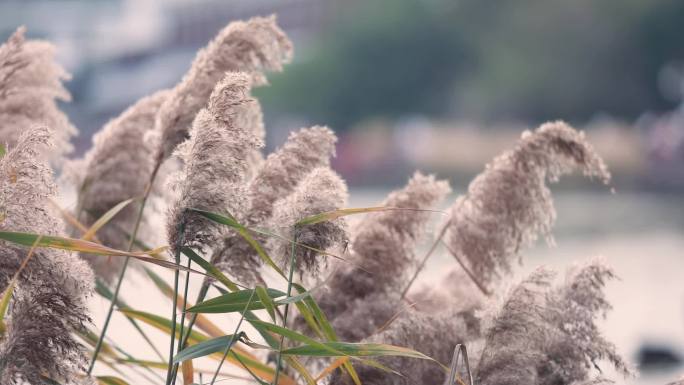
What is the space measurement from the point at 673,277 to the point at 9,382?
806 centimetres

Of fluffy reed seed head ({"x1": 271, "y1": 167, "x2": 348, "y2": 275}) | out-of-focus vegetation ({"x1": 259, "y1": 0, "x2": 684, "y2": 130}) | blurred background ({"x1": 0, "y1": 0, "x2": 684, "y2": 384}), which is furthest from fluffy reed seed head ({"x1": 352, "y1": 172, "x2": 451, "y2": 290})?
out-of-focus vegetation ({"x1": 259, "y1": 0, "x2": 684, "y2": 130})

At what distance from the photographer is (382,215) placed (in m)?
1.61

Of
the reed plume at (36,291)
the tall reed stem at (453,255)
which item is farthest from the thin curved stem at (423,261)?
the reed plume at (36,291)

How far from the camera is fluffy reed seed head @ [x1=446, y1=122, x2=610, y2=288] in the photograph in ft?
5.11

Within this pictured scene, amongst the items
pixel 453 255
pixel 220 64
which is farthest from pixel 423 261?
pixel 220 64

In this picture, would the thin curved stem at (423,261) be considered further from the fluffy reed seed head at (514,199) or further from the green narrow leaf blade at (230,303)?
the green narrow leaf blade at (230,303)

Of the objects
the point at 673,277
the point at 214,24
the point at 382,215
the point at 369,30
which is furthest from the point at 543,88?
the point at 382,215

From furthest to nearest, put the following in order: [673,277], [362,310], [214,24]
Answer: [214,24] → [673,277] → [362,310]

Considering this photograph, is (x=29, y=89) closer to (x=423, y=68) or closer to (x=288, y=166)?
(x=288, y=166)

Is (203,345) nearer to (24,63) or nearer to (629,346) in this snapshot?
(24,63)

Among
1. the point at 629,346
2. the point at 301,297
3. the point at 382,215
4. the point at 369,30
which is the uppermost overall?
the point at 369,30

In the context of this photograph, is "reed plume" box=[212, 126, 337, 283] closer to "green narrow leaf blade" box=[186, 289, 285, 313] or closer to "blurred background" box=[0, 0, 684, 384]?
"green narrow leaf blade" box=[186, 289, 285, 313]

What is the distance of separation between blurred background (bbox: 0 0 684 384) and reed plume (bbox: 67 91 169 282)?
20.5 meters

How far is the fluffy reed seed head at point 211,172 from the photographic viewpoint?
1.14 metres
